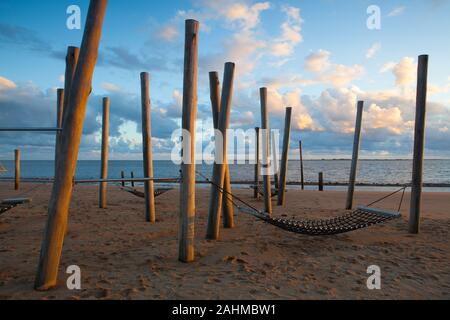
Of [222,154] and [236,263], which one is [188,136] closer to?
[222,154]

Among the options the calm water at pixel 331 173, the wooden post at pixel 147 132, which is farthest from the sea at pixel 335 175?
the wooden post at pixel 147 132

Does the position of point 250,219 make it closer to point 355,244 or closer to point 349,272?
point 355,244

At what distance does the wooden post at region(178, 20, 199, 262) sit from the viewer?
164 inches

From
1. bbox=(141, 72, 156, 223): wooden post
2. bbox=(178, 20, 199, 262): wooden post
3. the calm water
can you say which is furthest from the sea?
bbox=(178, 20, 199, 262): wooden post

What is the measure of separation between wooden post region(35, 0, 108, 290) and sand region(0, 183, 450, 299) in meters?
0.28

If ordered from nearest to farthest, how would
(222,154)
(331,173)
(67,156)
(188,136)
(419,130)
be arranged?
1. (67,156)
2. (188,136)
3. (222,154)
4. (419,130)
5. (331,173)

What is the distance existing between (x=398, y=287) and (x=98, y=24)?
170 inches

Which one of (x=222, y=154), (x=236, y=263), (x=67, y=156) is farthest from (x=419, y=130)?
(x=67, y=156)

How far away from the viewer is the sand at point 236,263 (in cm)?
329

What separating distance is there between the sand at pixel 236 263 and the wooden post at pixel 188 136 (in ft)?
1.20

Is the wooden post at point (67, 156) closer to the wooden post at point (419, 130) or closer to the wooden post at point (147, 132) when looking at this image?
the wooden post at point (147, 132)

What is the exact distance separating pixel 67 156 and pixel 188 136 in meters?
1.54

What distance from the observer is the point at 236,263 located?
4211 millimetres

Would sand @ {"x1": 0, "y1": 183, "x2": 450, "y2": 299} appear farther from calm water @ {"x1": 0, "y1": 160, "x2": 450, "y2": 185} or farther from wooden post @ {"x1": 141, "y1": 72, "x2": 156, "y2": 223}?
calm water @ {"x1": 0, "y1": 160, "x2": 450, "y2": 185}
